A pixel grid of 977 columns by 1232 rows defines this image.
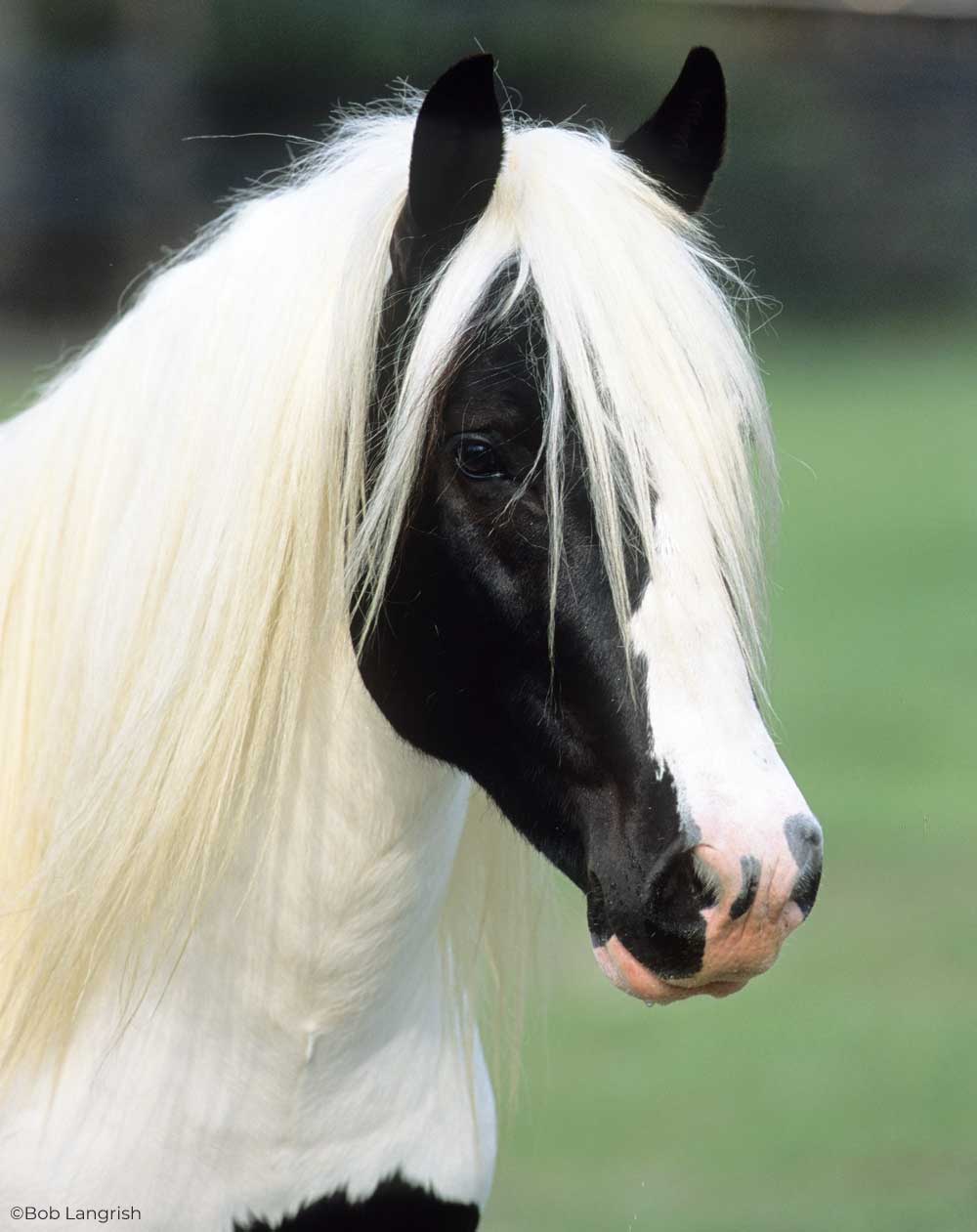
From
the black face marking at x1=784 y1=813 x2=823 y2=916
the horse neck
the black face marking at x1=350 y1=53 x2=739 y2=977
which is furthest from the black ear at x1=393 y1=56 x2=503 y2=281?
the black face marking at x1=784 y1=813 x2=823 y2=916

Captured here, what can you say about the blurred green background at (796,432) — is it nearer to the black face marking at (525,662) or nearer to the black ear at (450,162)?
the black face marking at (525,662)

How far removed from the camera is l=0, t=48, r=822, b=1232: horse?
0.68m

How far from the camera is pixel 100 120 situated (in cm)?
699

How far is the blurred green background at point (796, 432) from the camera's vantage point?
80.0 inches

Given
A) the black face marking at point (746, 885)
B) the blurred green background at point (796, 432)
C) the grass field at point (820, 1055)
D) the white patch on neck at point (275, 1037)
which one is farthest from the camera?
the blurred green background at point (796, 432)

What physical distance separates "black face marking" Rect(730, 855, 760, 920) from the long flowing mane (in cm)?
14

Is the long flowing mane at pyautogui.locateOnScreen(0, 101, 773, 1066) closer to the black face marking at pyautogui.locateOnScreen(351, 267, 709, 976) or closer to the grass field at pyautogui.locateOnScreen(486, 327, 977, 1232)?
the black face marking at pyautogui.locateOnScreen(351, 267, 709, 976)

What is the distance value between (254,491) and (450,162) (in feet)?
0.64

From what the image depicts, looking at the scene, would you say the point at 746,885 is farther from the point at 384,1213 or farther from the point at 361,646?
the point at 384,1213

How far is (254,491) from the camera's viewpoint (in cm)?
74

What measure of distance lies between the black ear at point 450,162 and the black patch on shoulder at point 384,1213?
1.80 feet

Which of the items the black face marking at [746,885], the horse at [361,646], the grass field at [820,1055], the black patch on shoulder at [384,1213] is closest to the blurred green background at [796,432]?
the grass field at [820,1055]

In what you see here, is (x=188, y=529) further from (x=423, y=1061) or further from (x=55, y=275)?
(x=55, y=275)

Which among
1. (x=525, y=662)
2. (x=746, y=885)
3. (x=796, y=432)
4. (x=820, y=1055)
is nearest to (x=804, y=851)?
(x=746, y=885)
